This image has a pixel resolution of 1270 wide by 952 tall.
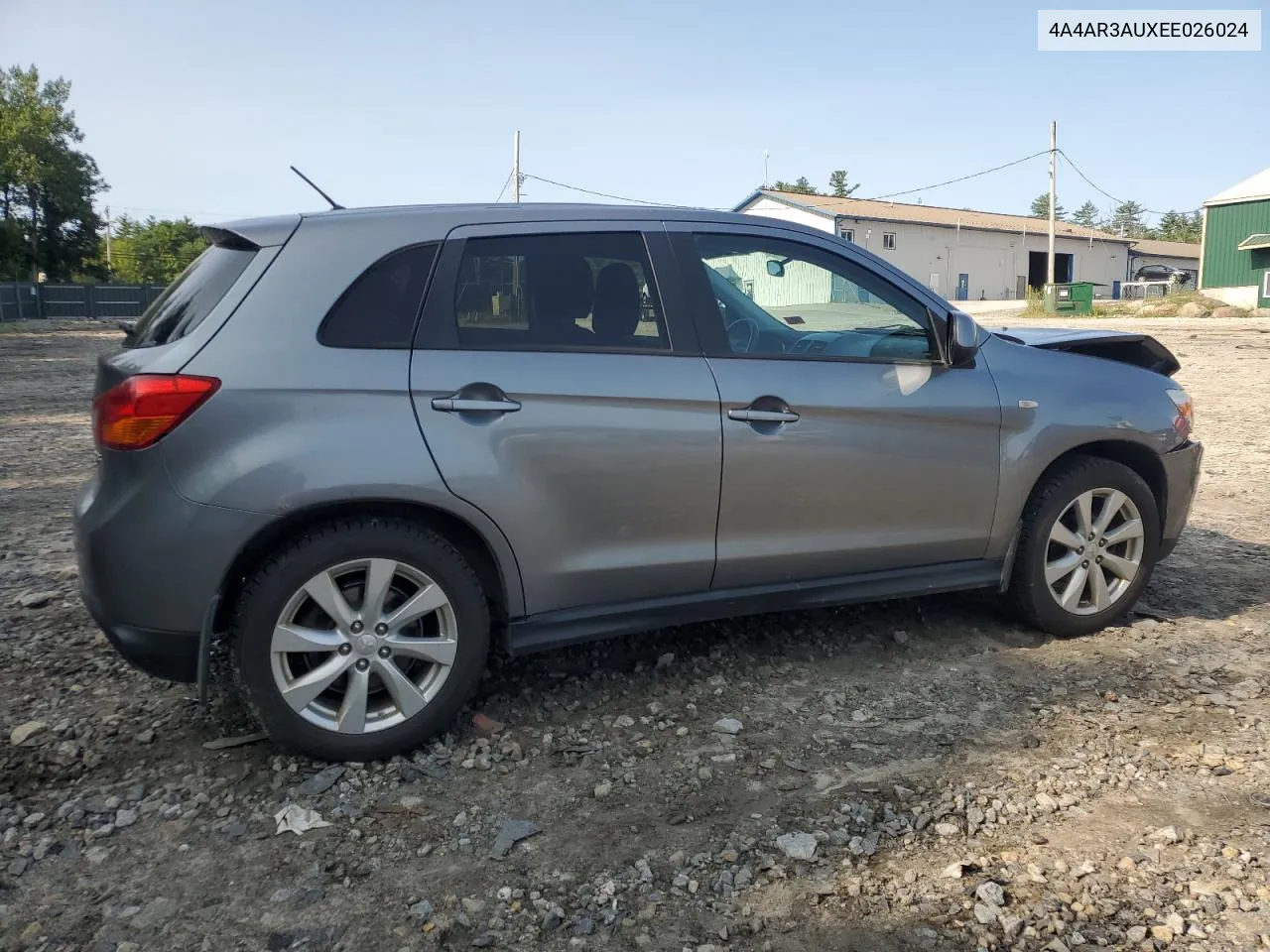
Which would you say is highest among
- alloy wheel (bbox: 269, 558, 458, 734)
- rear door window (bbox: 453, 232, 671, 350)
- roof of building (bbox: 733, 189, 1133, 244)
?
roof of building (bbox: 733, 189, 1133, 244)

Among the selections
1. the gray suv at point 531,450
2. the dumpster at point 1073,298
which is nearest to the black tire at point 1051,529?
the gray suv at point 531,450

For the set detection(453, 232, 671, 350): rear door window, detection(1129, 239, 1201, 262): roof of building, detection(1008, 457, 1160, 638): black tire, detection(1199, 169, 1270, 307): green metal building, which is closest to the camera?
detection(453, 232, 671, 350): rear door window

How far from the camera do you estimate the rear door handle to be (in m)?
3.28

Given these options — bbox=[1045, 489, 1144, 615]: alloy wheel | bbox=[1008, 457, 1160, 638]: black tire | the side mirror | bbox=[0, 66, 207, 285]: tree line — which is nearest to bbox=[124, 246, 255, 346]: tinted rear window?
the side mirror

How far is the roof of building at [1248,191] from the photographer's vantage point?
1550 inches

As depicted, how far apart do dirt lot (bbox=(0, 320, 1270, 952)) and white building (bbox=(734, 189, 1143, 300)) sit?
44.0 metres

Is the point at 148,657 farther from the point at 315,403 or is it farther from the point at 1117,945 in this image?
the point at 1117,945

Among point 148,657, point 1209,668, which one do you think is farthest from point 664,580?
point 1209,668

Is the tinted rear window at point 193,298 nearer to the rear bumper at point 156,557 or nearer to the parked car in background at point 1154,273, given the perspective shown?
the rear bumper at point 156,557

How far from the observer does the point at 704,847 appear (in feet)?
9.39

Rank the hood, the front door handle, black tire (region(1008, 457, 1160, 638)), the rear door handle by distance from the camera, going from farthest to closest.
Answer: the hood < black tire (region(1008, 457, 1160, 638)) < the front door handle < the rear door handle

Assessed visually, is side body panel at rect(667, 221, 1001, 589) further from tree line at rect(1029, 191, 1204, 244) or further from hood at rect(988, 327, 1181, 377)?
tree line at rect(1029, 191, 1204, 244)

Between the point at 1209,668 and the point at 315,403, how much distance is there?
11.6 feet

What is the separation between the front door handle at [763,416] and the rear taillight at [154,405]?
5.59 ft
